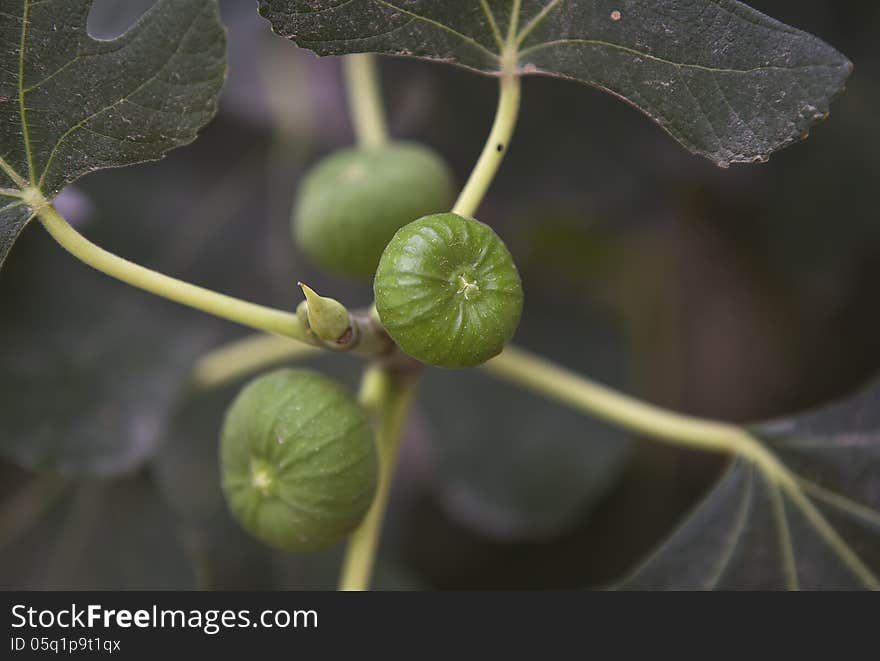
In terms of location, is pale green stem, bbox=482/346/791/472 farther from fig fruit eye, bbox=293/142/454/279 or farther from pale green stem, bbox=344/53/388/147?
pale green stem, bbox=344/53/388/147

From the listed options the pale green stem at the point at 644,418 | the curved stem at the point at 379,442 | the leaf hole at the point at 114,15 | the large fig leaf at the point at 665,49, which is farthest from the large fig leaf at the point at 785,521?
the leaf hole at the point at 114,15

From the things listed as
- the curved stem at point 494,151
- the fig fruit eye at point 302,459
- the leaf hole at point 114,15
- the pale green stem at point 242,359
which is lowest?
the fig fruit eye at point 302,459

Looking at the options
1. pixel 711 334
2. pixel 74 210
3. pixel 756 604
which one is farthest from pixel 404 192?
pixel 711 334

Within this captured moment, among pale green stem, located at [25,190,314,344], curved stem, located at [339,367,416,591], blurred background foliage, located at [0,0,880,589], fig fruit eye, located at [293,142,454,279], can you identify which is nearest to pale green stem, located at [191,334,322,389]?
blurred background foliage, located at [0,0,880,589]

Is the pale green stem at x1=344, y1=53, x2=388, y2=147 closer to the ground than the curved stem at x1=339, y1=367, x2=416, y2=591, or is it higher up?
higher up

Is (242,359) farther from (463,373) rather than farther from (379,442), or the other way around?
(463,373)

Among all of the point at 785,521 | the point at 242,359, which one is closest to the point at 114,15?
the point at 242,359

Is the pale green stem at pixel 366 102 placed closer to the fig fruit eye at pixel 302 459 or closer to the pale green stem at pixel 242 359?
the pale green stem at pixel 242 359
